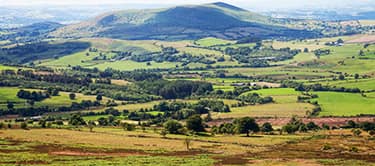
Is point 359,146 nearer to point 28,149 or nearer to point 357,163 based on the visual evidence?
point 357,163

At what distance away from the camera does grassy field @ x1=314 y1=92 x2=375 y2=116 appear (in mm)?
161125

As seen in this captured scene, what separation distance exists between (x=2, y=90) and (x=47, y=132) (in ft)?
269

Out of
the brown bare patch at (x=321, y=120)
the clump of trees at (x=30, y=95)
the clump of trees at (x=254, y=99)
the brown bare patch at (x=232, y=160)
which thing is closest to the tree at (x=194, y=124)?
the brown bare patch at (x=321, y=120)

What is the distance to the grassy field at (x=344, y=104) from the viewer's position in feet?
529

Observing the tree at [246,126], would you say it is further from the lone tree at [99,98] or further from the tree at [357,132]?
the lone tree at [99,98]

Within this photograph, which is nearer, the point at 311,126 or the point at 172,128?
the point at 172,128

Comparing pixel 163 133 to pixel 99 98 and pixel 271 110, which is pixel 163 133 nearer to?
pixel 271 110

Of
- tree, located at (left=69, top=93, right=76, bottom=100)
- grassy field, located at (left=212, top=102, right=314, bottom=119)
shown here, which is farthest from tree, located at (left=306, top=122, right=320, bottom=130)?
tree, located at (left=69, top=93, right=76, bottom=100)

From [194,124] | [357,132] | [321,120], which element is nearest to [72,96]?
[194,124]

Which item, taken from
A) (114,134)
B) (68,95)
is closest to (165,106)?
(68,95)

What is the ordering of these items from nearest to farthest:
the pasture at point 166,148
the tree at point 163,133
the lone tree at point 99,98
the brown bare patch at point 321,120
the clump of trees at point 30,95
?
the pasture at point 166,148, the tree at point 163,133, the brown bare patch at point 321,120, the clump of trees at point 30,95, the lone tree at point 99,98

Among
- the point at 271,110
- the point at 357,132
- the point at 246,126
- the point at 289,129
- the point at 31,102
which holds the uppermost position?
the point at 246,126

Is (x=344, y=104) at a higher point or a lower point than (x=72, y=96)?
higher

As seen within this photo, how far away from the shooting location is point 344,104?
17412cm
